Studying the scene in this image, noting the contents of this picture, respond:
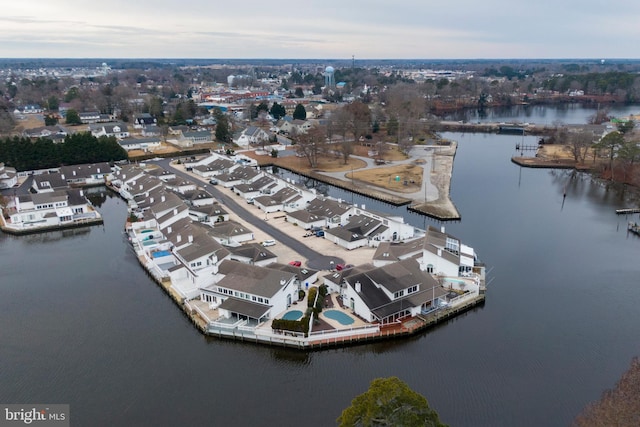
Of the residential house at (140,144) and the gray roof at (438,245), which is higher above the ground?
the residential house at (140,144)

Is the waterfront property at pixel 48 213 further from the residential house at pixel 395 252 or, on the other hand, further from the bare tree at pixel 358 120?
the bare tree at pixel 358 120

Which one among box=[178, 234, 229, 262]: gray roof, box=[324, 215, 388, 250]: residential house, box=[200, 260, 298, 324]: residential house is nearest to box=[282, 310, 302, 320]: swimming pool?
box=[200, 260, 298, 324]: residential house

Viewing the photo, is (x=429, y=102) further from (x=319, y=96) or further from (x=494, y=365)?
(x=494, y=365)

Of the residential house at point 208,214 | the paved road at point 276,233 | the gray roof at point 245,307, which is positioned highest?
the residential house at point 208,214

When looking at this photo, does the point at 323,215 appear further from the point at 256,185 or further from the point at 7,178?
the point at 7,178

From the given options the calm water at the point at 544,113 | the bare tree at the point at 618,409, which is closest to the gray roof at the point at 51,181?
the bare tree at the point at 618,409

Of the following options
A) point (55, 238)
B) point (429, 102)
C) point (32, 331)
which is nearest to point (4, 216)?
point (55, 238)

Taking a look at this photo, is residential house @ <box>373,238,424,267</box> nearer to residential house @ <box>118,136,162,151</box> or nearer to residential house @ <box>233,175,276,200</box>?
residential house @ <box>233,175,276,200</box>
